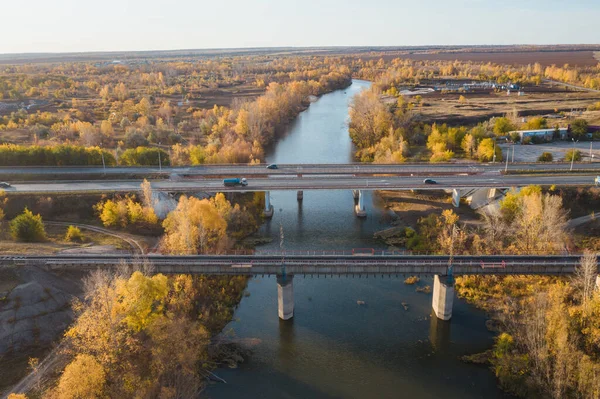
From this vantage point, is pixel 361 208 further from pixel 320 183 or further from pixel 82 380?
pixel 82 380

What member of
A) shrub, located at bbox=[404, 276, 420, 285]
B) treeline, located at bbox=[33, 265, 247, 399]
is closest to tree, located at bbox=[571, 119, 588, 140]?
shrub, located at bbox=[404, 276, 420, 285]

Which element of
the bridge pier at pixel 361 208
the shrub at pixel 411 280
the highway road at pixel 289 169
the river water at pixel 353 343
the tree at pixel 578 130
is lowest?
the river water at pixel 353 343

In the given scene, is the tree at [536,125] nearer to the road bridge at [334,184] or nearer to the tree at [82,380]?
the road bridge at [334,184]

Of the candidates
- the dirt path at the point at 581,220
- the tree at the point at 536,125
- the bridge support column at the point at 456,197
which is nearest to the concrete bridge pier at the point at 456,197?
the bridge support column at the point at 456,197

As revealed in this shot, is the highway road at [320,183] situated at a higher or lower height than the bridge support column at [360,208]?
higher

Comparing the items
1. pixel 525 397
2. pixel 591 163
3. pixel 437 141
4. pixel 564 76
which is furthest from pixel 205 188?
pixel 564 76
